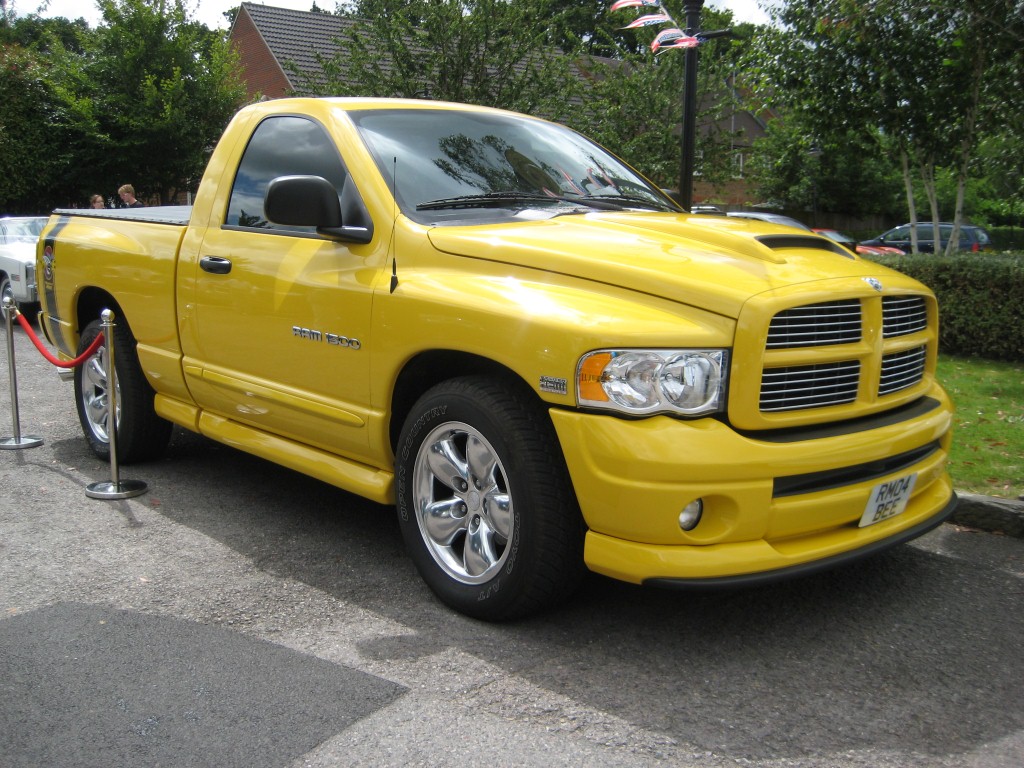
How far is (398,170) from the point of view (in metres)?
4.31

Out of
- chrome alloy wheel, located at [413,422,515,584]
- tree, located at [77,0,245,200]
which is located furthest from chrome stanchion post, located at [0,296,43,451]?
tree, located at [77,0,245,200]

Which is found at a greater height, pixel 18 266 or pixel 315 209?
pixel 315 209

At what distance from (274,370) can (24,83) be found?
2044 centimetres

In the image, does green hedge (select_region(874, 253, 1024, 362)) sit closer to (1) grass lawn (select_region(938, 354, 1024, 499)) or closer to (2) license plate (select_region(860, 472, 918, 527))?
(1) grass lawn (select_region(938, 354, 1024, 499))

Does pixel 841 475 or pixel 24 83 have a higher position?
pixel 24 83

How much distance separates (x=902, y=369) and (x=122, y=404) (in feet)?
13.8

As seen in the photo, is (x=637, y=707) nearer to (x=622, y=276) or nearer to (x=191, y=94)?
(x=622, y=276)

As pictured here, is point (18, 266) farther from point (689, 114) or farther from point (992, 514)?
point (992, 514)

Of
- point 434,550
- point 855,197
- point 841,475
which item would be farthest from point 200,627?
point 855,197

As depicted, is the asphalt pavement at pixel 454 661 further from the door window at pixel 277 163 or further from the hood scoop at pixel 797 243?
the door window at pixel 277 163

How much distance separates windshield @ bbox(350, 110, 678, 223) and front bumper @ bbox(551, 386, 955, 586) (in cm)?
131

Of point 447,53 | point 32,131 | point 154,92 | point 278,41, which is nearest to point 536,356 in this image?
point 447,53

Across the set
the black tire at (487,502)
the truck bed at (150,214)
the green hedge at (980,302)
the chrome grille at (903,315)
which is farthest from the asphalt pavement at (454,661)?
the green hedge at (980,302)

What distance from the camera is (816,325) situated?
3.44 meters
